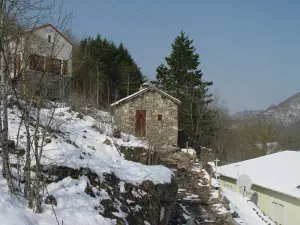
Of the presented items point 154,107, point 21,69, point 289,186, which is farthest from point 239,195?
point 21,69

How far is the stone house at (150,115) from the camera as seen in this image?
19.9 metres

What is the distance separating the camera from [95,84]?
2475 centimetres

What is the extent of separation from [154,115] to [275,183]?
8157 millimetres

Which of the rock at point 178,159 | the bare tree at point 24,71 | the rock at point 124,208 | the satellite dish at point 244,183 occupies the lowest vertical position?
the satellite dish at point 244,183

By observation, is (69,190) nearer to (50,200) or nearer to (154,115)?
(50,200)

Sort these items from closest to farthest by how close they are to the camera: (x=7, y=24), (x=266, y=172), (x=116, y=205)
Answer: (x=7, y=24) < (x=116, y=205) < (x=266, y=172)

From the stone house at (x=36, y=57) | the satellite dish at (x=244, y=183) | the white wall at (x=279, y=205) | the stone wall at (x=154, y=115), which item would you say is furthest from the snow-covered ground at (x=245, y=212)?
the stone house at (x=36, y=57)

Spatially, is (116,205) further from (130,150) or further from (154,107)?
(154,107)

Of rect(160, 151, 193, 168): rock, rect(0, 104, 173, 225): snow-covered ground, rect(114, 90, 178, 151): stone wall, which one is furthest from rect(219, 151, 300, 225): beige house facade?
rect(0, 104, 173, 225): snow-covered ground

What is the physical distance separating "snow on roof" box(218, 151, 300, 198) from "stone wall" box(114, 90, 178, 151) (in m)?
4.22

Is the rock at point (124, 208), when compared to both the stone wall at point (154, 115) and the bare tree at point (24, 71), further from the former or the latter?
the stone wall at point (154, 115)

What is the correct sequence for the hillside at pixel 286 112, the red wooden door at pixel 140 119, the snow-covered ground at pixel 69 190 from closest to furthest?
the snow-covered ground at pixel 69 190, the red wooden door at pixel 140 119, the hillside at pixel 286 112

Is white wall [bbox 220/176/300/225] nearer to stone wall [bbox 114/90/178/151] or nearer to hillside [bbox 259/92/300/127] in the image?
stone wall [bbox 114/90/178/151]

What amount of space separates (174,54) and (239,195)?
16.0m
